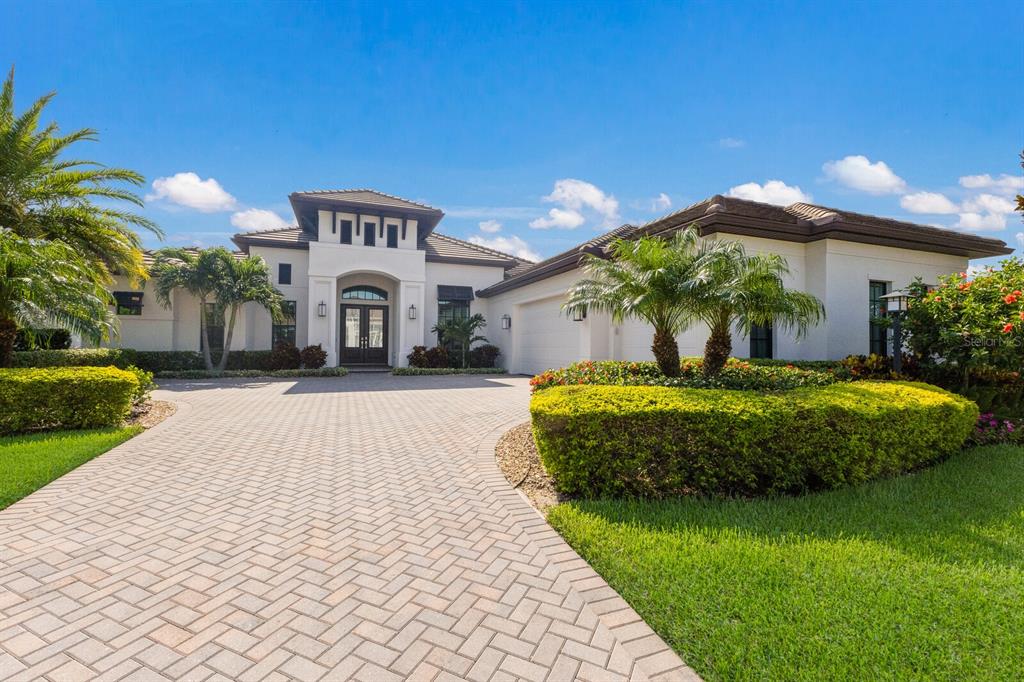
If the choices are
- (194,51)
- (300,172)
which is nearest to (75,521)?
(194,51)

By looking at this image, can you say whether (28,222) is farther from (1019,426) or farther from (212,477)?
(1019,426)

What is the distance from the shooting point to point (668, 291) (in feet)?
23.5

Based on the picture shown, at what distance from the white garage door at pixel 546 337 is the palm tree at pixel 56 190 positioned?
1191 centimetres

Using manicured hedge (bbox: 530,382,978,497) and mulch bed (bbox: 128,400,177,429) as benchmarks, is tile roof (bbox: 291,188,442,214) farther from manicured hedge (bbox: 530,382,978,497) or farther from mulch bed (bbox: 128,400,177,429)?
manicured hedge (bbox: 530,382,978,497)

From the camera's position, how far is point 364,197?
65.4ft

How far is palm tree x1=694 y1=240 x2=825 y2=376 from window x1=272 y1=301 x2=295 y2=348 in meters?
17.4

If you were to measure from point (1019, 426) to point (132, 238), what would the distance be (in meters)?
18.9

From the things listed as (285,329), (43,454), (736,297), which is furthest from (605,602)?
(285,329)

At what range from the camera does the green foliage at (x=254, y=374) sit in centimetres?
1633

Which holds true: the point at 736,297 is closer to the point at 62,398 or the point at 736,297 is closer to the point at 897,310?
the point at 897,310

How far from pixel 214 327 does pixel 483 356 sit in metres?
11.2

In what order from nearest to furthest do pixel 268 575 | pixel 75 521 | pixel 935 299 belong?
pixel 268 575 < pixel 75 521 < pixel 935 299

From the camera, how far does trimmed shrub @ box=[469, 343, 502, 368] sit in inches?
802

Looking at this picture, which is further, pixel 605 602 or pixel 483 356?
pixel 483 356
